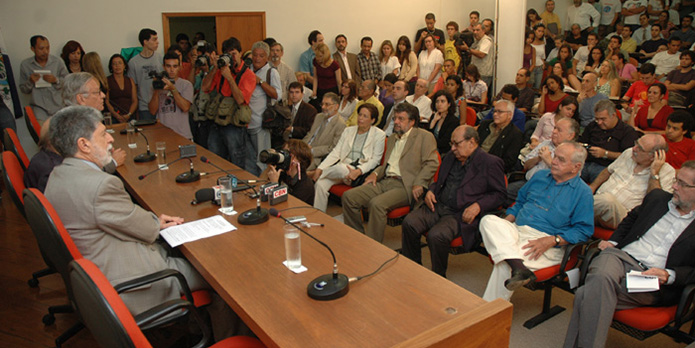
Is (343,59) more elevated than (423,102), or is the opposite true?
(343,59)

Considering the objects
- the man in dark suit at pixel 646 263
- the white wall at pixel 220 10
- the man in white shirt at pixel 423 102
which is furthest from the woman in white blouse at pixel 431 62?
the man in dark suit at pixel 646 263

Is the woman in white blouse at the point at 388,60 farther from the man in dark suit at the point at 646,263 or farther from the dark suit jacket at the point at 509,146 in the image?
the man in dark suit at the point at 646,263

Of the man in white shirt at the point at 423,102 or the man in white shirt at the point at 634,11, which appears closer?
the man in white shirt at the point at 423,102

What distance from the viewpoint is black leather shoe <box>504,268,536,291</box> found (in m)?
2.67

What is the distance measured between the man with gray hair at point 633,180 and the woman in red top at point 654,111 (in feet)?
6.90

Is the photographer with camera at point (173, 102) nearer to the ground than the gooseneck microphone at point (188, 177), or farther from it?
farther from it

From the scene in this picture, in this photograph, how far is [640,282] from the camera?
237cm

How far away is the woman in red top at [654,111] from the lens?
5.18 metres

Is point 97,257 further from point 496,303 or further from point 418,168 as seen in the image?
point 418,168

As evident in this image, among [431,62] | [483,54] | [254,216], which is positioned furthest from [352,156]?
[483,54]

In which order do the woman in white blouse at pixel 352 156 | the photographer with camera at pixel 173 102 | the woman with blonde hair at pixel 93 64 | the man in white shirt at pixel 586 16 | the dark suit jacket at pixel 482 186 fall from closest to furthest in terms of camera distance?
the dark suit jacket at pixel 482 186 → the woman in white blouse at pixel 352 156 → the photographer with camera at pixel 173 102 → the woman with blonde hair at pixel 93 64 → the man in white shirt at pixel 586 16

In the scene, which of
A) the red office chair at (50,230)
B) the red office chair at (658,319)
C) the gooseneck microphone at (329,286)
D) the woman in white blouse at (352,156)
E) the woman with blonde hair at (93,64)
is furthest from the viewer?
the woman with blonde hair at (93,64)

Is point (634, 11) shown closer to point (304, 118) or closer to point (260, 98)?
point (304, 118)

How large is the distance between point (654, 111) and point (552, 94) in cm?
110
